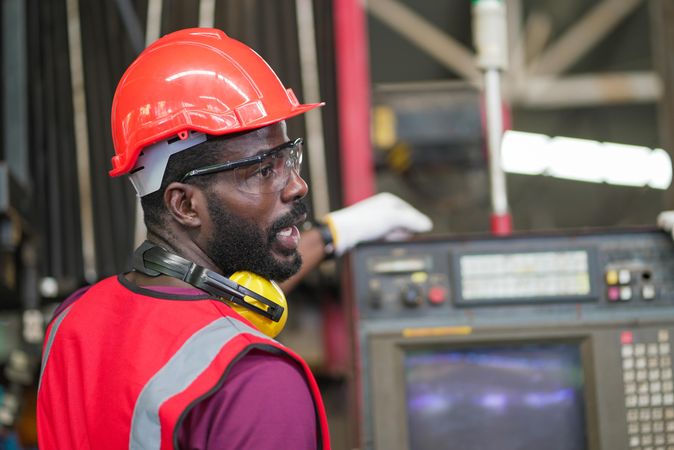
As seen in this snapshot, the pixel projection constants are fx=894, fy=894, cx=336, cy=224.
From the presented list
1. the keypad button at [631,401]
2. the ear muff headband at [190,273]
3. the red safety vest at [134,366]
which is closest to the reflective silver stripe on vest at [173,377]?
the red safety vest at [134,366]

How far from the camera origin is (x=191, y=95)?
1.22 m

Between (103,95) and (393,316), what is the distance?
60.6 inches

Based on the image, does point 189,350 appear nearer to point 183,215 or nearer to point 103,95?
point 183,215

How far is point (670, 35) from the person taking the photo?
75.9 inches

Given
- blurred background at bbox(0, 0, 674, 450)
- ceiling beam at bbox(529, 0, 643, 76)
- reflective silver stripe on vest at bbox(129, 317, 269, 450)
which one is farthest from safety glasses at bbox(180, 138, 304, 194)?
ceiling beam at bbox(529, 0, 643, 76)

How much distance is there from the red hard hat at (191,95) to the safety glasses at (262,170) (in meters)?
0.04

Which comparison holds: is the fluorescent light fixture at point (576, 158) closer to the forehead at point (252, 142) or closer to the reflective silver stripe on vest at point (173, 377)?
the forehead at point (252, 142)

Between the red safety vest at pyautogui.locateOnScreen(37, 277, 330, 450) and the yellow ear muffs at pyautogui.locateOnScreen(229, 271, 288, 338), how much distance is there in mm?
85

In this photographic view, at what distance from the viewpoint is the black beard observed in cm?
122

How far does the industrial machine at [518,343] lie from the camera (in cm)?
161

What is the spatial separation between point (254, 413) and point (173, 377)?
109 millimetres

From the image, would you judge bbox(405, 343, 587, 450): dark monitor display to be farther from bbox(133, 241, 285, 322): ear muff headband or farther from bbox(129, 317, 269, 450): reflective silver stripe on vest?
bbox(129, 317, 269, 450): reflective silver stripe on vest

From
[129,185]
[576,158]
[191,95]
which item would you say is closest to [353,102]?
[576,158]

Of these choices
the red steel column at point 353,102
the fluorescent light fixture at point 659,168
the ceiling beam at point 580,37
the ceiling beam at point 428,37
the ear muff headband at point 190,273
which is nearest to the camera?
the ear muff headband at point 190,273
